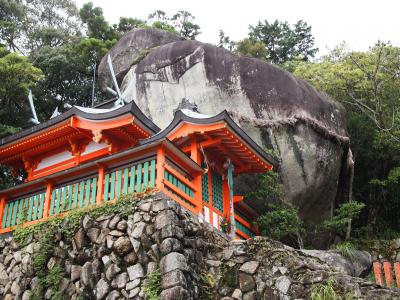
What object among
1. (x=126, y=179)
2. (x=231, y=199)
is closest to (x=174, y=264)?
(x=126, y=179)

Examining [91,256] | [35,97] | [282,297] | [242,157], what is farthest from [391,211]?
[35,97]

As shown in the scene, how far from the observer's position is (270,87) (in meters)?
20.0

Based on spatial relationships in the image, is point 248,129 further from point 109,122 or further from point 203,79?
point 109,122

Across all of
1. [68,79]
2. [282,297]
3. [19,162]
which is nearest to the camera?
[282,297]

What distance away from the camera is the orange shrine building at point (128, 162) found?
35.2ft

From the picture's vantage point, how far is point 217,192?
45.7ft

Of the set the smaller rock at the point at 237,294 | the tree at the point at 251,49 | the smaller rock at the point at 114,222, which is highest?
the tree at the point at 251,49

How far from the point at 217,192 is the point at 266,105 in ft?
22.4

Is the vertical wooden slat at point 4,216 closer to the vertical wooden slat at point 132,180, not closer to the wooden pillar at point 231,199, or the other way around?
the vertical wooden slat at point 132,180

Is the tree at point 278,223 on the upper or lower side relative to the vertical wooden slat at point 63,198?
upper

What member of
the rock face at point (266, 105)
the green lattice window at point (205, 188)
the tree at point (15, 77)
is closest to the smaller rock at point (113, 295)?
the green lattice window at point (205, 188)

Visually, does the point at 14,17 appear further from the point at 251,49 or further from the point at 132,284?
the point at 132,284

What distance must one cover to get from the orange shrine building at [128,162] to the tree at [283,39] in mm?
20139

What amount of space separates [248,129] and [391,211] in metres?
7.88
